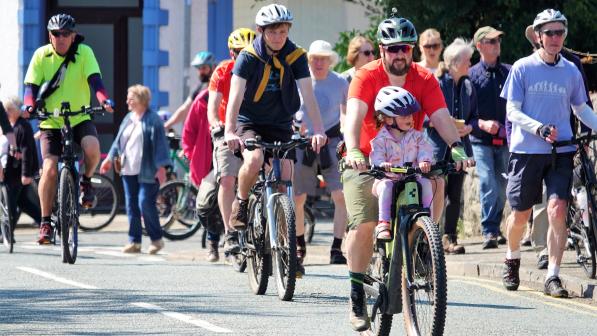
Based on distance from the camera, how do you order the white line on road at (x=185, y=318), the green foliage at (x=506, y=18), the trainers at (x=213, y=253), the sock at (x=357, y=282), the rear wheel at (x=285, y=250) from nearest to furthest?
the sock at (x=357, y=282)
the white line on road at (x=185, y=318)
the rear wheel at (x=285, y=250)
the trainers at (x=213, y=253)
the green foliage at (x=506, y=18)

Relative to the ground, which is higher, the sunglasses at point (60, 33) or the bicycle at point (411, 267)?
the sunglasses at point (60, 33)

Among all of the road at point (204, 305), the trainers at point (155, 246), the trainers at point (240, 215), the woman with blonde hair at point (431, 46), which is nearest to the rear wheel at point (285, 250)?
the road at point (204, 305)

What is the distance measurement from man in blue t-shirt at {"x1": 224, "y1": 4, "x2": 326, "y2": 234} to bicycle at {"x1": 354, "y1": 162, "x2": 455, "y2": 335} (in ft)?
9.07

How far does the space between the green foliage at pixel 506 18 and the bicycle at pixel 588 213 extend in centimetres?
531

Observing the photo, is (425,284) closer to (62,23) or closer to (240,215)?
(240,215)

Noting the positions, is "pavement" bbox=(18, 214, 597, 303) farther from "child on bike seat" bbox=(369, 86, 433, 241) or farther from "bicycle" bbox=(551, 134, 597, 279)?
"child on bike seat" bbox=(369, 86, 433, 241)

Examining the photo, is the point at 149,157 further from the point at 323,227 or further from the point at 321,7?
the point at 321,7

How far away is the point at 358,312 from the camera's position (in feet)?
33.9

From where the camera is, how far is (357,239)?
33.8 feet

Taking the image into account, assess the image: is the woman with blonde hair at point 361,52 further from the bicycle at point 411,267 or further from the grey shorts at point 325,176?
the bicycle at point 411,267

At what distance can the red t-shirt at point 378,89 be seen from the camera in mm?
10430

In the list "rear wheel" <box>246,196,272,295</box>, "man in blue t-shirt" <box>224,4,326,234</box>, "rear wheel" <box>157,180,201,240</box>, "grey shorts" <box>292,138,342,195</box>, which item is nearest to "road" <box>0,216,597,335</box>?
"rear wheel" <box>246,196,272,295</box>

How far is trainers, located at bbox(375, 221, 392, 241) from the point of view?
32.8 feet

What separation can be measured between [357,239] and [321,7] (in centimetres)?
1685
